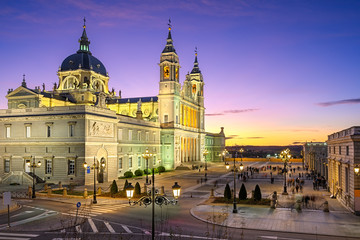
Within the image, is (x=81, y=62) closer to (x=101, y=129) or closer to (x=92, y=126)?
(x=101, y=129)

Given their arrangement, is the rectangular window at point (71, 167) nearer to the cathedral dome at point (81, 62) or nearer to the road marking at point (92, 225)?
the road marking at point (92, 225)

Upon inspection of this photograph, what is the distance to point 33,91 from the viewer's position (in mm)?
73500

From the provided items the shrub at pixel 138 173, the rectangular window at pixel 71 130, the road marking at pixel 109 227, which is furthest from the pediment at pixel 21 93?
the road marking at pixel 109 227

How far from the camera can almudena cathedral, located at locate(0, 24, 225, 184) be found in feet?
170

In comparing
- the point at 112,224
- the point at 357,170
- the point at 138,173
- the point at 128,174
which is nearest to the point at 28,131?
the point at 128,174

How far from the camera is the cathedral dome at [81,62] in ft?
293

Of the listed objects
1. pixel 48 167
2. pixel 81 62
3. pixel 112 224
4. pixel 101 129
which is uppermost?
pixel 81 62

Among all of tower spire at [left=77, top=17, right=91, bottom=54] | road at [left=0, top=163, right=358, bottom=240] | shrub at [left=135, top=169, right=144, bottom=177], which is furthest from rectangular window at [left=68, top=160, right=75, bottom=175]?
tower spire at [left=77, top=17, right=91, bottom=54]

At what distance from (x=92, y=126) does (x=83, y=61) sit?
42037 mm

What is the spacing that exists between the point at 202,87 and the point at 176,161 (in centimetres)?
3608

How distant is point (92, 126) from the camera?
52.5 m

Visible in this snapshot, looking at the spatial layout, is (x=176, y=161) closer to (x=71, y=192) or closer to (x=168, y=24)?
(x=168, y=24)

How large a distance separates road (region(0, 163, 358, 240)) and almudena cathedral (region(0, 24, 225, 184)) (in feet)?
41.2

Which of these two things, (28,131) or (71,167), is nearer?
(71,167)
